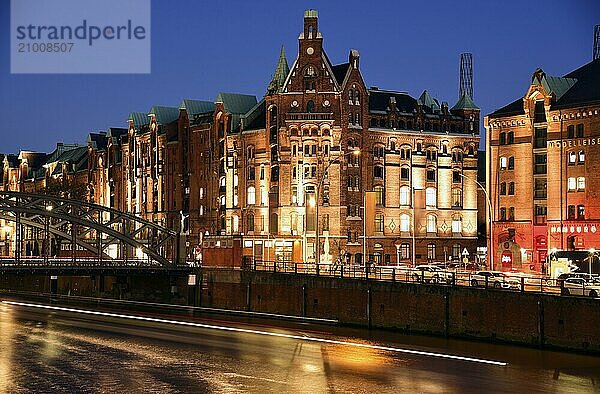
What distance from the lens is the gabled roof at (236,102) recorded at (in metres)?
129

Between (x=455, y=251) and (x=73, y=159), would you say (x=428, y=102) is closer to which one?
(x=455, y=251)

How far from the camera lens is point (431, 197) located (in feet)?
398

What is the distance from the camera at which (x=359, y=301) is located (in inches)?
2803

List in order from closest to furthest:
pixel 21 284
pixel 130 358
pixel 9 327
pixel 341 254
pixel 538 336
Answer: pixel 130 358 → pixel 538 336 → pixel 9 327 → pixel 341 254 → pixel 21 284

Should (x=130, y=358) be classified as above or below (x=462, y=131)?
below

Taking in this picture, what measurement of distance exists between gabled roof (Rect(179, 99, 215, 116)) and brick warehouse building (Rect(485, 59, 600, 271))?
44.9 metres

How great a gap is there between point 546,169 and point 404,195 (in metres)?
22.9

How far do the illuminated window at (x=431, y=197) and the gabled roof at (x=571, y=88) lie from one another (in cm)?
1816

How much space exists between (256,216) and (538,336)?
63881 mm

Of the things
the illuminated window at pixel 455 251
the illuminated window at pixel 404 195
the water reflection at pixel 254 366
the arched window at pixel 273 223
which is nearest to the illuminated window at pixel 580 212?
the illuminated window at pixel 404 195

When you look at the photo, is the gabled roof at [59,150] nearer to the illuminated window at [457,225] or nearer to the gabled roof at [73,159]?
the gabled roof at [73,159]

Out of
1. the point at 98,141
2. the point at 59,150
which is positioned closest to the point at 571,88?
the point at 98,141

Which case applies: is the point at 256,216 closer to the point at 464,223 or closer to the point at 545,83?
the point at 464,223

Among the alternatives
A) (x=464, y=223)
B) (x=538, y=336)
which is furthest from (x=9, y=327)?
(x=464, y=223)
